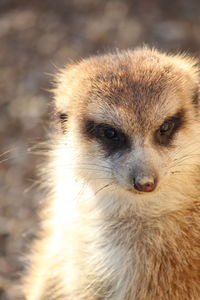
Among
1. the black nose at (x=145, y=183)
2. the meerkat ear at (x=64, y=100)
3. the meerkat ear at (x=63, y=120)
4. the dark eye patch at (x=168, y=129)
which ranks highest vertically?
the meerkat ear at (x=64, y=100)

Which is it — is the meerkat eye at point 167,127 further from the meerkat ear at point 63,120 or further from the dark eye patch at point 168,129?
the meerkat ear at point 63,120

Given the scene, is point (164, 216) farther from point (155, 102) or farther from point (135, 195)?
point (155, 102)

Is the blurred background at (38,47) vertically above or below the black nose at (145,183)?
above

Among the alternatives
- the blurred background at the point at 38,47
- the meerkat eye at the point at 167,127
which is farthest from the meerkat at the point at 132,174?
the blurred background at the point at 38,47

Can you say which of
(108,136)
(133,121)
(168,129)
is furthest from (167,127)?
(108,136)

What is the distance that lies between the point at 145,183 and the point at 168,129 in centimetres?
33

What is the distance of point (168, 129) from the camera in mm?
3656

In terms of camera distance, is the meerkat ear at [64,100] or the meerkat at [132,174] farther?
the meerkat ear at [64,100]

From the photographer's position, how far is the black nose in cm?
346

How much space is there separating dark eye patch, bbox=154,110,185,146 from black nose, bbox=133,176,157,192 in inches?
9.2

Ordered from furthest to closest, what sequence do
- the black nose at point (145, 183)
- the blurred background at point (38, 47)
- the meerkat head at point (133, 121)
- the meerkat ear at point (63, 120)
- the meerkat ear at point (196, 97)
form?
the blurred background at point (38, 47) → the meerkat ear at point (63, 120) → the meerkat ear at point (196, 97) → the meerkat head at point (133, 121) → the black nose at point (145, 183)

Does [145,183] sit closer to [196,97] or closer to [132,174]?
[132,174]

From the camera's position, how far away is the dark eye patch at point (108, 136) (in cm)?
363

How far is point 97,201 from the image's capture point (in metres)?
3.95
